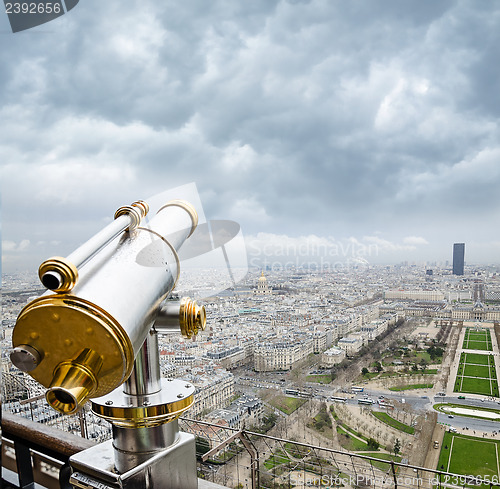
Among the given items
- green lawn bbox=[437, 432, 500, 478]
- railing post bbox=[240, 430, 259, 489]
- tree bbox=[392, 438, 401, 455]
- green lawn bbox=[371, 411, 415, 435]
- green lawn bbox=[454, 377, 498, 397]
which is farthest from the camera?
green lawn bbox=[454, 377, 498, 397]

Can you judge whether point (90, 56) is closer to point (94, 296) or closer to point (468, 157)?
point (94, 296)

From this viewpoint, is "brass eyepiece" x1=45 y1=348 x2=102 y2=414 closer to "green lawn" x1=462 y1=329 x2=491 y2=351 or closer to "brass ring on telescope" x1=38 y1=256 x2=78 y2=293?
"brass ring on telescope" x1=38 y1=256 x2=78 y2=293

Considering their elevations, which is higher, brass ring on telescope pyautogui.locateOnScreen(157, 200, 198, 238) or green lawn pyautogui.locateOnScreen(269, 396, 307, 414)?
brass ring on telescope pyautogui.locateOnScreen(157, 200, 198, 238)

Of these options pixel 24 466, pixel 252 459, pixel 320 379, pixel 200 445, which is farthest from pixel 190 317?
pixel 320 379

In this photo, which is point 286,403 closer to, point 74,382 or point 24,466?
point 24,466

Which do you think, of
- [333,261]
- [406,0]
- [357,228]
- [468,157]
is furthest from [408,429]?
[406,0]

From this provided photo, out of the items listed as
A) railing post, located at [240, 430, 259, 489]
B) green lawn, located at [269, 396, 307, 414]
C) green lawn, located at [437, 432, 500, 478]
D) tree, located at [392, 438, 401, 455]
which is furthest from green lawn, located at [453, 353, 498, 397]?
railing post, located at [240, 430, 259, 489]

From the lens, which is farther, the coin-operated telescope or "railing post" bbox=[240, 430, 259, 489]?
"railing post" bbox=[240, 430, 259, 489]

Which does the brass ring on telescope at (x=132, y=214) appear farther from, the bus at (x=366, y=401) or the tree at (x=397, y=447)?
the bus at (x=366, y=401)
